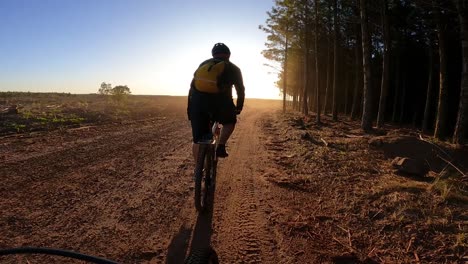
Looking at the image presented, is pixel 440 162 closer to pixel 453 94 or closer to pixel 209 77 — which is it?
pixel 209 77

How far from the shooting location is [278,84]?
56125 mm

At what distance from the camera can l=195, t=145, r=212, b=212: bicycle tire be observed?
5.51m

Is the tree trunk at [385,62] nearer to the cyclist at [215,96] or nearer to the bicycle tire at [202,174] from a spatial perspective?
the cyclist at [215,96]

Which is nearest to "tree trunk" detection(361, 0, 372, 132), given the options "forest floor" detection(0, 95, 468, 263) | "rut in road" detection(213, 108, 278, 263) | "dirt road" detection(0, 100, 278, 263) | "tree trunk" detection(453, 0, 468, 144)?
"tree trunk" detection(453, 0, 468, 144)

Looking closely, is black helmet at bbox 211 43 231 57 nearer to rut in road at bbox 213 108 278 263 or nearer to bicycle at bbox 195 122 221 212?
bicycle at bbox 195 122 221 212

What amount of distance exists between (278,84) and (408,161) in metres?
48.6

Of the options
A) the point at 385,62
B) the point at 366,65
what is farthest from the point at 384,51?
the point at 366,65

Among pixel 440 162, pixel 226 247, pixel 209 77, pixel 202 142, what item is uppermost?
pixel 209 77

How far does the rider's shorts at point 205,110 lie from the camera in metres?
5.77

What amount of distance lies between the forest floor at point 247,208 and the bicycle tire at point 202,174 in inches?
9.0

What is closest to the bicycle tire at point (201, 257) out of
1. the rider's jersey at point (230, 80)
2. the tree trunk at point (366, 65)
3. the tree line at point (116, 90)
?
the rider's jersey at point (230, 80)

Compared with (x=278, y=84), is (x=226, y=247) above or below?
below

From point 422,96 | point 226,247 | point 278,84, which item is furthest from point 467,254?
point 278,84

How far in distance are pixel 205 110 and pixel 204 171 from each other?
3.34ft
